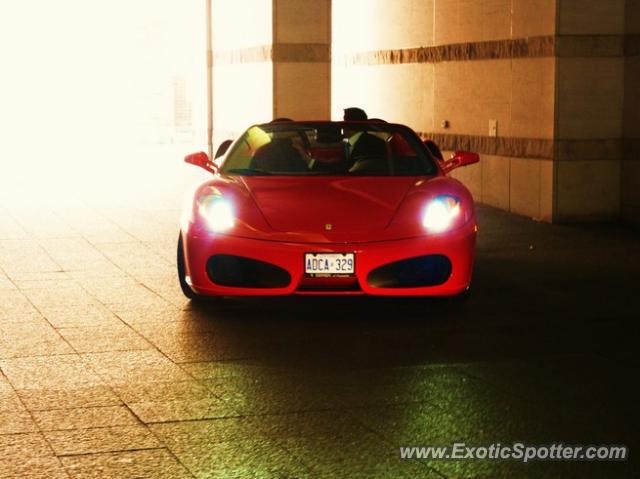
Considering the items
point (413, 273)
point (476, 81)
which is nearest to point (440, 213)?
point (413, 273)

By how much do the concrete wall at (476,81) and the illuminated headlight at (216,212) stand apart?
20.4ft

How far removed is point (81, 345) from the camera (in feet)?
24.6

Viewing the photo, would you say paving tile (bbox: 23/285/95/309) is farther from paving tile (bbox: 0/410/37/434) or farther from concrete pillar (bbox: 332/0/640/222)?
concrete pillar (bbox: 332/0/640/222)

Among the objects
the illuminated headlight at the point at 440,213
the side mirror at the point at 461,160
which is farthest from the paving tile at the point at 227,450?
the side mirror at the point at 461,160

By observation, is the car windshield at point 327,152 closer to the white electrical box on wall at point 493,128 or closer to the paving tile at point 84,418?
the paving tile at point 84,418

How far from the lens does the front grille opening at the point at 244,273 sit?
823 cm

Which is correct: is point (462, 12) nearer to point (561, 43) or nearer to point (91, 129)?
point (561, 43)

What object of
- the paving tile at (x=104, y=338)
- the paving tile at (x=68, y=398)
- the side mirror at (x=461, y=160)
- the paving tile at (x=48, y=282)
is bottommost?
the paving tile at (x=48, y=282)

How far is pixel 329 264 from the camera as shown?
8156mm

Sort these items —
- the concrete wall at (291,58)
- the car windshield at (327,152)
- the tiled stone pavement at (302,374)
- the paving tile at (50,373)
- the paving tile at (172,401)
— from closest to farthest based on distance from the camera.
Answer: the tiled stone pavement at (302,374) < the paving tile at (172,401) < the paving tile at (50,373) < the car windshield at (327,152) < the concrete wall at (291,58)

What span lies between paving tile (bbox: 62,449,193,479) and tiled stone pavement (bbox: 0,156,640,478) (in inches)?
0.5

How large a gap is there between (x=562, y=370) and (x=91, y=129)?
27.7 metres

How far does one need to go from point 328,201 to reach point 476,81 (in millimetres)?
7406

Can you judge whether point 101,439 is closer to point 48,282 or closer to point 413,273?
point 413,273
